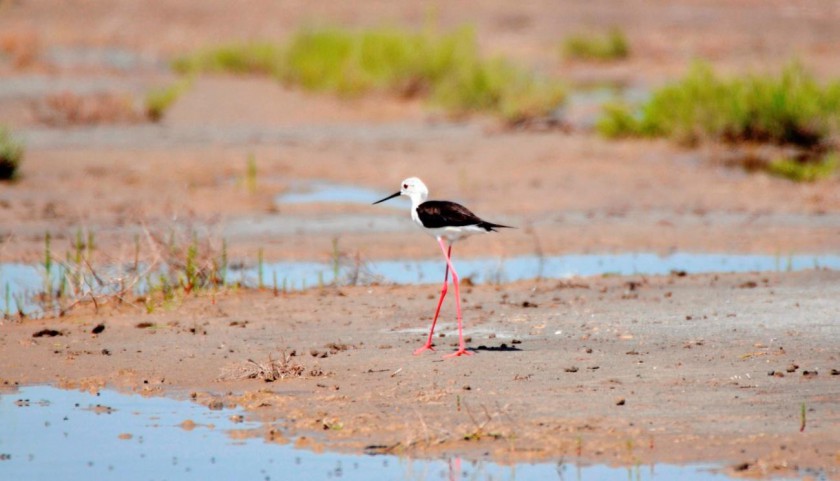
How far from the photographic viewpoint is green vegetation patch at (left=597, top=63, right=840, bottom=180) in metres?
19.3

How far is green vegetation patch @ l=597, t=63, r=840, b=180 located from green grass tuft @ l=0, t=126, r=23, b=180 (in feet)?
27.7

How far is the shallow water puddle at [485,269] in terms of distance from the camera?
11.8 m

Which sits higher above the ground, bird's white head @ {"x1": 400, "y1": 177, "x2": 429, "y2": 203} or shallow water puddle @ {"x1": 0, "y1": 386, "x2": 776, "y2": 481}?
bird's white head @ {"x1": 400, "y1": 177, "x2": 429, "y2": 203}

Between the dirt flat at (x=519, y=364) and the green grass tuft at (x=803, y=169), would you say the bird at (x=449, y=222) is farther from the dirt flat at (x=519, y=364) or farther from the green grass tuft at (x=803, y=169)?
the green grass tuft at (x=803, y=169)

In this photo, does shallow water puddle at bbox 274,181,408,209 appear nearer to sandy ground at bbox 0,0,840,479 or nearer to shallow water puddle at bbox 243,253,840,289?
sandy ground at bbox 0,0,840,479

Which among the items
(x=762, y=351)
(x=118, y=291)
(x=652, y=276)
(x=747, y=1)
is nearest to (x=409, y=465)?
(x=762, y=351)

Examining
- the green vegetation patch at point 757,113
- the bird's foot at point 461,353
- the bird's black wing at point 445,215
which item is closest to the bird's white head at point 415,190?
the bird's black wing at point 445,215

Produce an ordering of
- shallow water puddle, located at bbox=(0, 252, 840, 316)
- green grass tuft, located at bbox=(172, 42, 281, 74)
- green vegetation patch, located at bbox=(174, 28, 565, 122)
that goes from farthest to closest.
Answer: green grass tuft, located at bbox=(172, 42, 281, 74) < green vegetation patch, located at bbox=(174, 28, 565, 122) < shallow water puddle, located at bbox=(0, 252, 840, 316)

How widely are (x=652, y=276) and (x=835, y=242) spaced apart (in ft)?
10.4

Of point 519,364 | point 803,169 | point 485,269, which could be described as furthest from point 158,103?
point 519,364

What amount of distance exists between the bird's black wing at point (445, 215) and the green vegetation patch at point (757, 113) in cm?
1041

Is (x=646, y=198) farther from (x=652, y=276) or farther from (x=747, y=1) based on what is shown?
(x=747, y=1)

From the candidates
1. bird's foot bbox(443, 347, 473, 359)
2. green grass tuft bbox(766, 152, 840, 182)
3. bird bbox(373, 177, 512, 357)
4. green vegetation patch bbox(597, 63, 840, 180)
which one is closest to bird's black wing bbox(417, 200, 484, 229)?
bird bbox(373, 177, 512, 357)

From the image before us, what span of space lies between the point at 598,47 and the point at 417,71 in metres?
13.2
